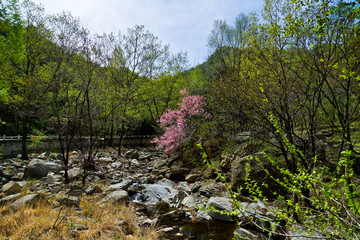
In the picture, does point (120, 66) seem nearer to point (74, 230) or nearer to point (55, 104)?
point (55, 104)

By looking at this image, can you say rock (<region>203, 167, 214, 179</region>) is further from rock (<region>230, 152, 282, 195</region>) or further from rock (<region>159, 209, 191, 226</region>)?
rock (<region>159, 209, 191, 226</region>)

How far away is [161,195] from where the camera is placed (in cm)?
754

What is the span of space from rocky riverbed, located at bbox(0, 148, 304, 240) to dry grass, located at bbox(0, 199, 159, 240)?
20.0 inches

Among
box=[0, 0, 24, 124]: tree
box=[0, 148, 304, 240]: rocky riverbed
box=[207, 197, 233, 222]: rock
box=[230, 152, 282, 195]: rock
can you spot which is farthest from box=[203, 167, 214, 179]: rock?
box=[0, 0, 24, 124]: tree

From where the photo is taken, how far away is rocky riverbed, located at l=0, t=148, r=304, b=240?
485 cm

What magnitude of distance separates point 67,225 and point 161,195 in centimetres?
401

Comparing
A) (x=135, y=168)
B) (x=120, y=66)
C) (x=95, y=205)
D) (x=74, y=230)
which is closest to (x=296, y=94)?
(x=74, y=230)

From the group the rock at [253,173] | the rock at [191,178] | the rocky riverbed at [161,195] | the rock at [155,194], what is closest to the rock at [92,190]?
the rocky riverbed at [161,195]

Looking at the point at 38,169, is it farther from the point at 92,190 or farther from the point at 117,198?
the point at 117,198

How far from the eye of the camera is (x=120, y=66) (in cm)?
1758

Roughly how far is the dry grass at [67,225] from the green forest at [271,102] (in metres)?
2.42

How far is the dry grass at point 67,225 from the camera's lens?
11.9ft

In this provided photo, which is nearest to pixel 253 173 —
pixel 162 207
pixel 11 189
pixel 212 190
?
pixel 212 190

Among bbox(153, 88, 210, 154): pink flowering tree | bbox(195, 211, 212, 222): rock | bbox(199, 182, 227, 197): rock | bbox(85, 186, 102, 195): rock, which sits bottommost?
bbox(195, 211, 212, 222): rock
